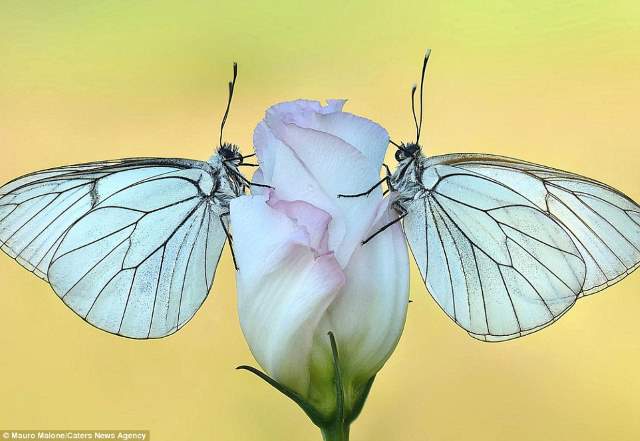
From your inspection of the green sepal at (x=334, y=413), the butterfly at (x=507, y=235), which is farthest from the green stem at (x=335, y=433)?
the butterfly at (x=507, y=235)

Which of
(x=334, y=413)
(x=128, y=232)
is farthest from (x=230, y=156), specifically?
(x=334, y=413)

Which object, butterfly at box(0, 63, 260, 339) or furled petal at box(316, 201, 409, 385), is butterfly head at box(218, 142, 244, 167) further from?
furled petal at box(316, 201, 409, 385)

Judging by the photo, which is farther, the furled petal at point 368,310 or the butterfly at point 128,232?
the butterfly at point 128,232

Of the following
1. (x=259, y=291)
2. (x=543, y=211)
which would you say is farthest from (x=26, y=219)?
(x=543, y=211)

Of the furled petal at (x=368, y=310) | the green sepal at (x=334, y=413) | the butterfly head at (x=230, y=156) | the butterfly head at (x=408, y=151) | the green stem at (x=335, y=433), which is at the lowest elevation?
the green stem at (x=335, y=433)

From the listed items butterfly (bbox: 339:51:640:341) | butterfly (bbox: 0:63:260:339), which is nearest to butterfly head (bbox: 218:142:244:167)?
butterfly (bbox: 0:63:260:339)

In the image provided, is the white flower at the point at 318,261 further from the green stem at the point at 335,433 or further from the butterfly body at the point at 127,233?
the butterfly body at the point at 127,233
